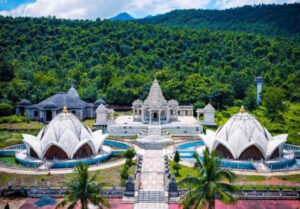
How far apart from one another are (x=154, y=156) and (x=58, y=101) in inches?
1188

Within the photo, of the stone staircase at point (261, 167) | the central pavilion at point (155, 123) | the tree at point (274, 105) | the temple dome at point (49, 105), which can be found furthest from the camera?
the temple dome at point (49, 105)

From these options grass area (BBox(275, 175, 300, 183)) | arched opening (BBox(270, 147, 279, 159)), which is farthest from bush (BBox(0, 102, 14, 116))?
grass area (BBox(275, 175, 300, 183))

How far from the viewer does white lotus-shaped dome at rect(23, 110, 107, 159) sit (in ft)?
104

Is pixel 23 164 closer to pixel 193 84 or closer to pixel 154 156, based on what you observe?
pixel 154 156

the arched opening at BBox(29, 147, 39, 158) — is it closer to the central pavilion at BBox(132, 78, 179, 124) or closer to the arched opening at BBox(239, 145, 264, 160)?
the central pavilion at BBox(132, 78, 179, 124)

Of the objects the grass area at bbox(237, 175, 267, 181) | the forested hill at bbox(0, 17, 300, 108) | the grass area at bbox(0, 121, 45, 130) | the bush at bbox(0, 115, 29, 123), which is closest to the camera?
the grass area at bbox(237, 175, 267, 181)

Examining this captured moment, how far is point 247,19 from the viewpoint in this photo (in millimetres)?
156750

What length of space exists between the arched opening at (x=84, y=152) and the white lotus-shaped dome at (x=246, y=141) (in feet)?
40.7

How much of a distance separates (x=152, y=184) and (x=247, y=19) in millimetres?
147810

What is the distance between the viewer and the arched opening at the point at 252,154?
30.9m

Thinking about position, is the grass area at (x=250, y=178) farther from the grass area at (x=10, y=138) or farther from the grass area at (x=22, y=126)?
the grass area at (x=22, y=126)

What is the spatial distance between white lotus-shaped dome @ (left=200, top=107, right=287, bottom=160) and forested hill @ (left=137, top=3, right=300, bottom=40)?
110 meters

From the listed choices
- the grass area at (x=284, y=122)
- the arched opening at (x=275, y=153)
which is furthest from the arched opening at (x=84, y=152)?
the grass area at (x=284, y=122)

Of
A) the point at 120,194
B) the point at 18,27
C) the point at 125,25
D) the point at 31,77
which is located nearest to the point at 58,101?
the point at 31,77
